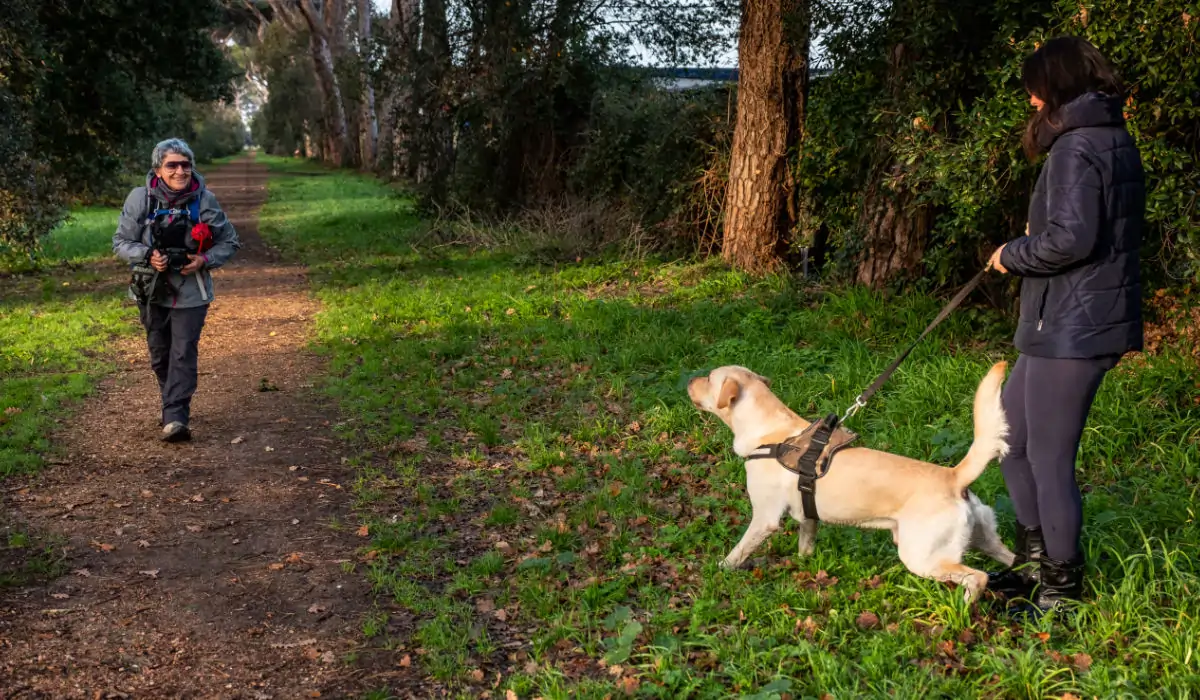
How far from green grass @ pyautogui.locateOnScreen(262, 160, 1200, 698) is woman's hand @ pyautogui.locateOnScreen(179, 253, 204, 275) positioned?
1.62 m

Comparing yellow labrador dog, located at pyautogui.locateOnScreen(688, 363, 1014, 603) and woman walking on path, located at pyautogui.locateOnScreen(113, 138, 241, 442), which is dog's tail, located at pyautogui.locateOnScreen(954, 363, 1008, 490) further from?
woman walking on path, located at pyautogui.locateOnScreen(113, 138, 241, 442)

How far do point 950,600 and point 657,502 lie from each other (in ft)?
6.87

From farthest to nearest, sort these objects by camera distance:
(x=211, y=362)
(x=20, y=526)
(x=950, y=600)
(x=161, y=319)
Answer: (x=211, y=362)
(x=161, y=319)
(x=20, y=526)
(x=950, y=600)

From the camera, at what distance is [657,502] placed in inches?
222

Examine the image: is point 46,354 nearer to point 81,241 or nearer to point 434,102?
point 434,102

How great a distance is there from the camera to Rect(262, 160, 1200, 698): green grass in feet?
12.0

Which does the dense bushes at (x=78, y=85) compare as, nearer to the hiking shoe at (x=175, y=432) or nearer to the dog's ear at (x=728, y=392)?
the hiking shoe at (x=175, y=432)

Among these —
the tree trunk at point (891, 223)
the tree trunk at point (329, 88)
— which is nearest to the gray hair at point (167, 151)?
the tree trunk at point (891, 223)

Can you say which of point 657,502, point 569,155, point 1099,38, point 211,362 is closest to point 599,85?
point 569,155

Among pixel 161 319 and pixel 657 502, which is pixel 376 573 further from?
pixel 161 319

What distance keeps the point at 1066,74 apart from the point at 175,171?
5.59 metres

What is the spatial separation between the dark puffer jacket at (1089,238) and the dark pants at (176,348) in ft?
18.0

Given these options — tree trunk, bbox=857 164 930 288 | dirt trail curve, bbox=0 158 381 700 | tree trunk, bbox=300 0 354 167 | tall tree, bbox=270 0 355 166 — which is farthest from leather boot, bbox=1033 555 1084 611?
tree trunk, bbox=300 0 354 167

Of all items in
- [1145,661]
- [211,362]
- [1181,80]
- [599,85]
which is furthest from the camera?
[599,85]
